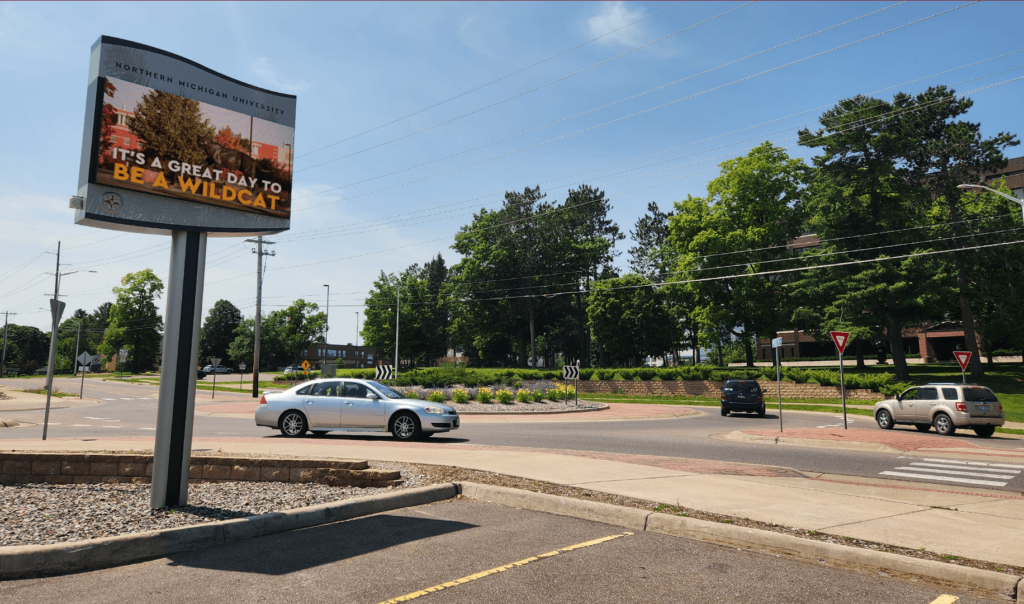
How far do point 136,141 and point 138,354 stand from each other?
98.0 meters

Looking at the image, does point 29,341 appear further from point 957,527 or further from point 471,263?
point 957,527

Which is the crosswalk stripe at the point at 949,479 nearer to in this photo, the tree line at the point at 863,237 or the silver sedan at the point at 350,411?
the silver sedan at the point at 350,411

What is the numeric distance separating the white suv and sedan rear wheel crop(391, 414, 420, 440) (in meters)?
16.5

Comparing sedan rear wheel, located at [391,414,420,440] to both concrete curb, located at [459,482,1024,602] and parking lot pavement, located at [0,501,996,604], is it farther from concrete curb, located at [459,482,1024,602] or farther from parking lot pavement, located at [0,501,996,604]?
parking lot pavement, located at [0,501,996,604]

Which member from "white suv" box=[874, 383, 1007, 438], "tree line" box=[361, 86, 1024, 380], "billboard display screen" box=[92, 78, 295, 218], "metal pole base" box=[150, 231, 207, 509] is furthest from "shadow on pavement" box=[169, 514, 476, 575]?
"tree line" box=[361, 86, 1024, 380]

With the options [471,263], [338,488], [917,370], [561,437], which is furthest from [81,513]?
[471,263]

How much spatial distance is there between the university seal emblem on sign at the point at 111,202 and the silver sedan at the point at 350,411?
972 cm

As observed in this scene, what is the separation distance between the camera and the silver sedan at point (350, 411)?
15.2 m

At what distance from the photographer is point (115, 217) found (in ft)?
20.7

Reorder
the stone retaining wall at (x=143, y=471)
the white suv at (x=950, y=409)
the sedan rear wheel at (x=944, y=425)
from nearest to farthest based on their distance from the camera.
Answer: the stone retaining wall at (x=143, y=471), the white suv at (x=950, y=409), the sedan rear wheel at (x=944, y=425)

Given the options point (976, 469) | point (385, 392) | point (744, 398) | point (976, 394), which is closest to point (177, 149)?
point (385, 392)

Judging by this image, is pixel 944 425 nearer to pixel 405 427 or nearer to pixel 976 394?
pixel 976 394

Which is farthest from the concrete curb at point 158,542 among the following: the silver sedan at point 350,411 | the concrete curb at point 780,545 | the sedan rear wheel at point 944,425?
the sedan rear wheel at point 944,425

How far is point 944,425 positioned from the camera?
63.7 feet
